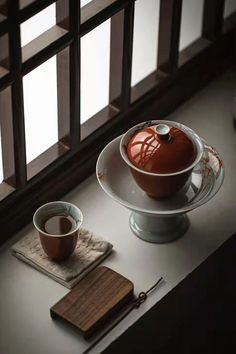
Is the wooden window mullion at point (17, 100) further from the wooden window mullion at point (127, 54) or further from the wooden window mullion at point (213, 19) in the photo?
the wooden window mullion at point (213, 19)

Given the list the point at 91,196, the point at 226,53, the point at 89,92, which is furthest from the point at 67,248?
the point at 226,53

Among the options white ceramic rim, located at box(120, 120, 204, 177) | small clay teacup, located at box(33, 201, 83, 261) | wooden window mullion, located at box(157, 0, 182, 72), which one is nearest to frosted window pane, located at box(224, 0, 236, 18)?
wooden window mullion, located at box(157, 0, 182, 72)

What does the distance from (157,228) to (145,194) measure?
66 mm

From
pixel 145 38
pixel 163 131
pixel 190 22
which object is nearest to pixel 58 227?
pixel 163 131

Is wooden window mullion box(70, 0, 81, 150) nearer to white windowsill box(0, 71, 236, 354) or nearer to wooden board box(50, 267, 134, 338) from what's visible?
white windowsill box(0, 71, 236, 354)

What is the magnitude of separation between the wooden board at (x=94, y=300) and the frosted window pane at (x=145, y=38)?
0.43 m

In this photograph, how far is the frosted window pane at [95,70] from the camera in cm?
172

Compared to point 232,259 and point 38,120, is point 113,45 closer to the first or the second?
point 38,120

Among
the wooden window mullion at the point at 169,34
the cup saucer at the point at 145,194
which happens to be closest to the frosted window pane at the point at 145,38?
the wooden window mullion at the point at 169,34

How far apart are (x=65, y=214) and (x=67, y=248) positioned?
6cm

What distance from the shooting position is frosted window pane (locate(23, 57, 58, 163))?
1652mm

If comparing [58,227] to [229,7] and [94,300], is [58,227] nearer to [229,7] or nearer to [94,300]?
[94,300]

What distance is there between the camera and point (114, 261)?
5.48 ft

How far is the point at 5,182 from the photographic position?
166 cm
